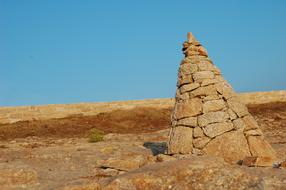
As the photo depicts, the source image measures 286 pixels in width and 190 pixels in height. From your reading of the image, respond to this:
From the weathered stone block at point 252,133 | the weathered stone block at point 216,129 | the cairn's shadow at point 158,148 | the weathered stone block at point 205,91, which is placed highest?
the weathered stone block at point 205,91

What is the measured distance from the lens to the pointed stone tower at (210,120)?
9.48 m

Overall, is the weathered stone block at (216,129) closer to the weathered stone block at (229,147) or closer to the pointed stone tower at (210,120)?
the pointed stone tower at (210,120)

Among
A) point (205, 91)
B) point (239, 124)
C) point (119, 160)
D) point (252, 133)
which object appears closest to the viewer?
point (239, 124)

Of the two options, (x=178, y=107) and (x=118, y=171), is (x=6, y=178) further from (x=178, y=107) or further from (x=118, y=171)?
(x=178, y=107)

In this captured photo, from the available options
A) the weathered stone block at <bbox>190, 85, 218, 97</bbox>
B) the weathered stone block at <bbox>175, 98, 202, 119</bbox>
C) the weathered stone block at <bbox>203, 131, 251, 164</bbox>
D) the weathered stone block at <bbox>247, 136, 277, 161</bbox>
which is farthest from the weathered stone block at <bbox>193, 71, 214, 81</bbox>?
the weathered stone block at <bbox>247, 136, 277, 161</bbox>

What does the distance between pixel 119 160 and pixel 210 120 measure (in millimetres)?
2745

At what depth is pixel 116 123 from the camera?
26844 mm

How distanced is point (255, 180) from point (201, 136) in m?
3.68

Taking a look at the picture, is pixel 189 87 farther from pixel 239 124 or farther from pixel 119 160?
pixel 119 160

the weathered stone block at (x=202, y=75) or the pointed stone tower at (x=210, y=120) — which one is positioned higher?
the weathered stone block at (x=202, y=75)

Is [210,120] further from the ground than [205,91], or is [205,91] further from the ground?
[205,91]

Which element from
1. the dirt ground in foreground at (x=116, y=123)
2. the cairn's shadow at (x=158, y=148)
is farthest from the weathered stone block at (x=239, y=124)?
the dirt ground in foreground at (x=116, y=123)

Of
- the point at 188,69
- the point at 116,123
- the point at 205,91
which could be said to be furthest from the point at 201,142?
the point at 116,123

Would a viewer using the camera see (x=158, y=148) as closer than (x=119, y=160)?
No
